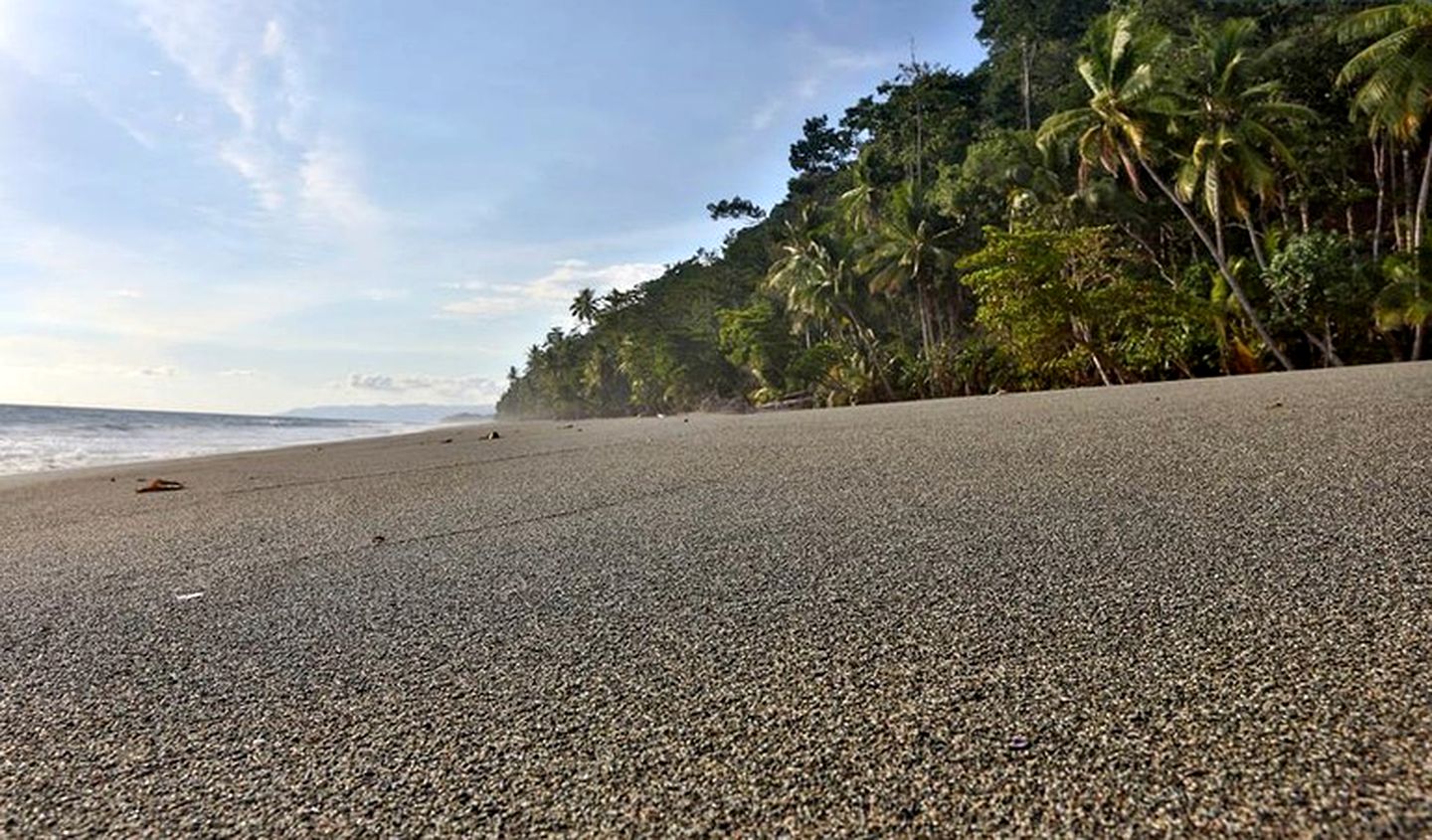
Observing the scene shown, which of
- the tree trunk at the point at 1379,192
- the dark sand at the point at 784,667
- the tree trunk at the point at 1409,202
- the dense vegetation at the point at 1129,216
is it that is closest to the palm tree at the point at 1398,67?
the dense vegetation at the point at 1129,216

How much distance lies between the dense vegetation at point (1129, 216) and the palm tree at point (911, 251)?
0.23 feet

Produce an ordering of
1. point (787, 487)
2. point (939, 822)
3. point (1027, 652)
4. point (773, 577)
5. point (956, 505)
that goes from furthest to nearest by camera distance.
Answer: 1. point (787, 487)
2. point (956, 505)
3. point (773, 577)
4. point (1027, 652)
5. point (939, 822)

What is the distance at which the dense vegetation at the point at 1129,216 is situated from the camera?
39.4 ft

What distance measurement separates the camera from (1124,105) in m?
13.7

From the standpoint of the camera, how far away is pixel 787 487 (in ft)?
9.26

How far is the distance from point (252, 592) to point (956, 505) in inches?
74.9

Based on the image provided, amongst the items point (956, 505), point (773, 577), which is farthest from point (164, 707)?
point (956, 505)

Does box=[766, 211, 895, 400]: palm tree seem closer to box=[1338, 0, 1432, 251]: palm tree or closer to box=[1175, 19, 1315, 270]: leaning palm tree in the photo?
box=[1175, 19, 1315, 270]: leaning palm tree

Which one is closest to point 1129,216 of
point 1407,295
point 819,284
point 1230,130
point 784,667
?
point 1230,130

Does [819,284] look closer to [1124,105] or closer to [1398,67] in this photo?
[1124,105]

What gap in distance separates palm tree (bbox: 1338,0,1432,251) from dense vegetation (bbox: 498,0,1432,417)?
0.12ft

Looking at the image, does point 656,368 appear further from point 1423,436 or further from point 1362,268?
point 1423,436

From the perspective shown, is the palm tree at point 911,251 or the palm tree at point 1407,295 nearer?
the palm tree at point 1407,295

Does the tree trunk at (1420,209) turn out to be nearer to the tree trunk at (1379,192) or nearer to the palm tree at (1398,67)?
the palm tree at (1398,67)
